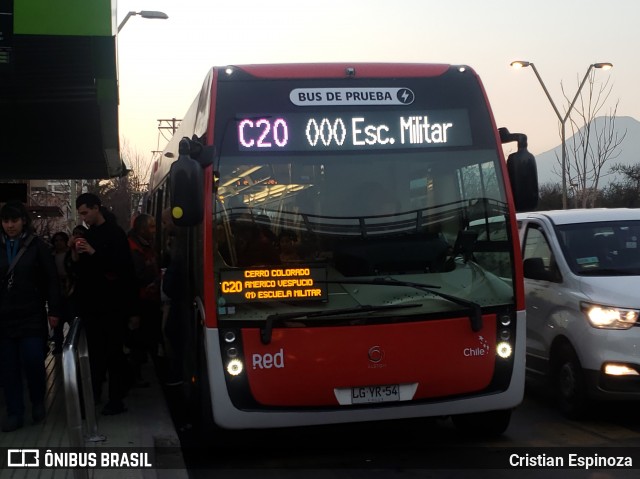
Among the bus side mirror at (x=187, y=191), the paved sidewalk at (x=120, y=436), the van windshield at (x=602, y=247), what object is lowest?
the paved sidewalk at (x=120, y=436)

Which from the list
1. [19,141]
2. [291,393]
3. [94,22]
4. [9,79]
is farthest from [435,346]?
[19,141]

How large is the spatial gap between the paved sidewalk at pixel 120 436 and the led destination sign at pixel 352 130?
7.71ft

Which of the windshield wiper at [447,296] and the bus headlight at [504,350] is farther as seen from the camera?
the bus headlight at [504,350]

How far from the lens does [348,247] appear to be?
24.0 ft

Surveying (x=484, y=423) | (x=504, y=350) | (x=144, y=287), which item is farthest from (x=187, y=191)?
(x=144, y=287)

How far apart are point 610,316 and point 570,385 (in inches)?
34.1

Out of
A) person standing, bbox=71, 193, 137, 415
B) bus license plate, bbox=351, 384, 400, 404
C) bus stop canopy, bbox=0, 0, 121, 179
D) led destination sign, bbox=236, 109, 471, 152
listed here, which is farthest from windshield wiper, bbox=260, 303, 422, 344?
bus stop canopy, bbox=0, 0, 121, 179

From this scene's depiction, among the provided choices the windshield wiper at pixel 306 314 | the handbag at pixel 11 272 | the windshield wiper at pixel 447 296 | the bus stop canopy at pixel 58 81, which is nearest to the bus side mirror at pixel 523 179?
the windshield wiper at pixel 447 296

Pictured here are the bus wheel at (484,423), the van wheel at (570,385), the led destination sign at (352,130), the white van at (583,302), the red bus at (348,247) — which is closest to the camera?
the red bus at (348,247)

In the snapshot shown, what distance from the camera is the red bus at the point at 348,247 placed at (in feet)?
23.6

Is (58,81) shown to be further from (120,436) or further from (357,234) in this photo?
(357,234)

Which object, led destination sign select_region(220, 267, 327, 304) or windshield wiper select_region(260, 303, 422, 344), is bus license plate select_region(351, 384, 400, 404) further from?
led destination sign select_region(220, 267, 327, 304)

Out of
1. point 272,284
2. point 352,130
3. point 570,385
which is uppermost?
point 352,130

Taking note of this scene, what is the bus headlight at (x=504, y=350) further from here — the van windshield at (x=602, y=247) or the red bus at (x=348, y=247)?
the van windshield at (x=602, y=247)
